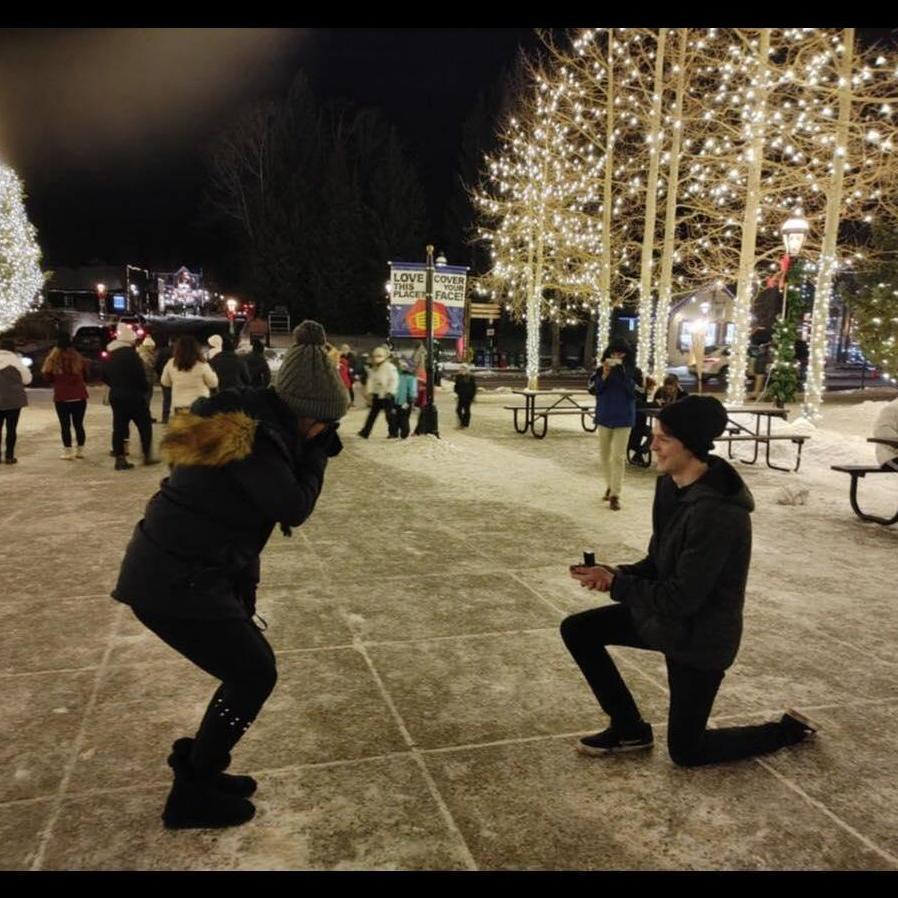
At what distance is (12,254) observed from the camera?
30.3 metres

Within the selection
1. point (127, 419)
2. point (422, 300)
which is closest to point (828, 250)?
point (422, 300)

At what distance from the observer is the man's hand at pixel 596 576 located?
3162mm

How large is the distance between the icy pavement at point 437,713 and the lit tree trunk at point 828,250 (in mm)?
8348

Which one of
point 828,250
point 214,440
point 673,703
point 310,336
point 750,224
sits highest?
point 750,224

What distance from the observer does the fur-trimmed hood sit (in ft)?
8.53

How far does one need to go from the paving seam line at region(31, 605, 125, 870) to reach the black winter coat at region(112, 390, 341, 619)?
984 millimetres

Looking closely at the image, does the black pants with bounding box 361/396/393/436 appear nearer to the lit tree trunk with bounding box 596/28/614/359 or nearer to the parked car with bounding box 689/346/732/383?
the lit tree trunk with bounding box 596/28/614/359

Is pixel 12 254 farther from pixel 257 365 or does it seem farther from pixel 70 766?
pixel 70 766

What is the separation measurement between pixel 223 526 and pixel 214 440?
0.32 m

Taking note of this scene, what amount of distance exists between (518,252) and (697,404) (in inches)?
988

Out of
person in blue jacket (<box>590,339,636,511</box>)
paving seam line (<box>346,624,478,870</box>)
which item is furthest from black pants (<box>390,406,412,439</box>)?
paving seam line (<box>346,624,478,870</box>)

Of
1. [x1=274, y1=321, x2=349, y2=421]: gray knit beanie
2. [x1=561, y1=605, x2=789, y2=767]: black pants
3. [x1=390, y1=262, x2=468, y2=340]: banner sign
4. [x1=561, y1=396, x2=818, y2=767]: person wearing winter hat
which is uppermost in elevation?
[x1=390, y1=262, x2=468, y2=340]: banner sign

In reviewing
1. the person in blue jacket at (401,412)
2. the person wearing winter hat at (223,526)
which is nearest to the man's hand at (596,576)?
the person wearing winter hat at (223,526)

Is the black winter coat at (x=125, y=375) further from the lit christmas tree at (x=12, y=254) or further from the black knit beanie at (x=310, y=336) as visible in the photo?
the lit christmas tree at (x=12, y=254)
